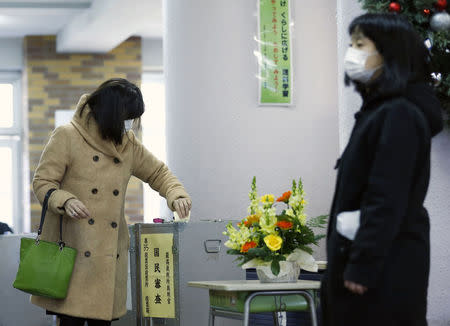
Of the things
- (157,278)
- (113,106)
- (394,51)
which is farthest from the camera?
(157,278)

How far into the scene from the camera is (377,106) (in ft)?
6.62

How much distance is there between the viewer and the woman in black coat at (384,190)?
6.12 feet

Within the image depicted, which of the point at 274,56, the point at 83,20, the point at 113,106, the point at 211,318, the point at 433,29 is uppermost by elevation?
the point at 83,20

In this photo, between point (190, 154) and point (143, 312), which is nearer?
point (143, 312)

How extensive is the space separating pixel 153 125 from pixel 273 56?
500 centimetres

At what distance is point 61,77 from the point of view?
958 centimetres

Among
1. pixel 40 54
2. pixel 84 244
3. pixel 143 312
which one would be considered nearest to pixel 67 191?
pixel 84 244

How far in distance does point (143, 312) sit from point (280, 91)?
68.2 inches

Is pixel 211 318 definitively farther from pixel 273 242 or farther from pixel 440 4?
pixel 440 4

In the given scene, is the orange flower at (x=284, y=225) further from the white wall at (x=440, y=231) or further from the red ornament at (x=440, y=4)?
the red ornament at (x=440, y=4)

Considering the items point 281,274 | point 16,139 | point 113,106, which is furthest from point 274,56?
point 16,139

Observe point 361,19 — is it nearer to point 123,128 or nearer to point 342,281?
point 342,281

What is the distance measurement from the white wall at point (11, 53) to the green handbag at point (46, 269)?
6.94 metres

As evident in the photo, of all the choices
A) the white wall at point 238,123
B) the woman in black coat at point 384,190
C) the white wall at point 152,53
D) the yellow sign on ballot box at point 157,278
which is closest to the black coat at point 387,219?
the woman in black coat at point 384,190
